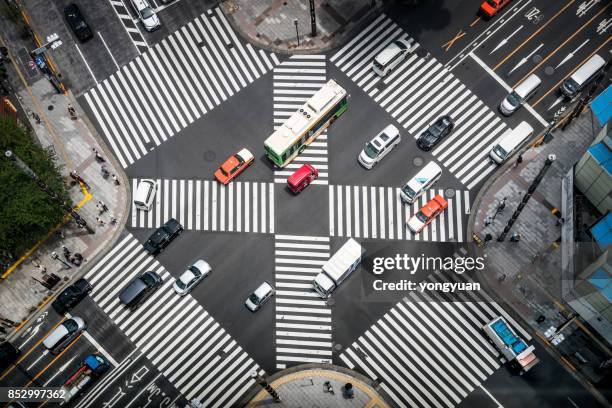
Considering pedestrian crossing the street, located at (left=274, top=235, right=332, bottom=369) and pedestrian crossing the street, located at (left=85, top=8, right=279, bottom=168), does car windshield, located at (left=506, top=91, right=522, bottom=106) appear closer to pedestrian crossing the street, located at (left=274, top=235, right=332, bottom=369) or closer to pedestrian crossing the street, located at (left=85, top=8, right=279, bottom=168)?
pedestrian crossing the street, located at (left=274, top=235, right=332, bottom=369)

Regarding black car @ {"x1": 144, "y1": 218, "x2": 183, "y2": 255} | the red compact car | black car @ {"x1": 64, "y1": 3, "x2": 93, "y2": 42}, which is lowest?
the red compact car

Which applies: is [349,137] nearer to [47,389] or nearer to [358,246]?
[358,246]

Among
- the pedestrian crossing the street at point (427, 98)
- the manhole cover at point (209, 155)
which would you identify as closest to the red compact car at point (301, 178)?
the manhole cover at point (209, 155)

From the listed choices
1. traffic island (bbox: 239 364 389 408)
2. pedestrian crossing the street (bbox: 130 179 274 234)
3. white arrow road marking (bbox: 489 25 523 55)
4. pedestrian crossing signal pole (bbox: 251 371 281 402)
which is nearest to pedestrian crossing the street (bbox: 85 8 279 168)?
pedestrian crossing the street (bbox: 130 179 274 234)

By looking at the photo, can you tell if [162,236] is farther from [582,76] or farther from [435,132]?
[582,76]

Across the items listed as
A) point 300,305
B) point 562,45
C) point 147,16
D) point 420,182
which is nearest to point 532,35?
point 562,45

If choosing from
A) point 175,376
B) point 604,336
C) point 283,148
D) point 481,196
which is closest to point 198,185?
point 283,148
